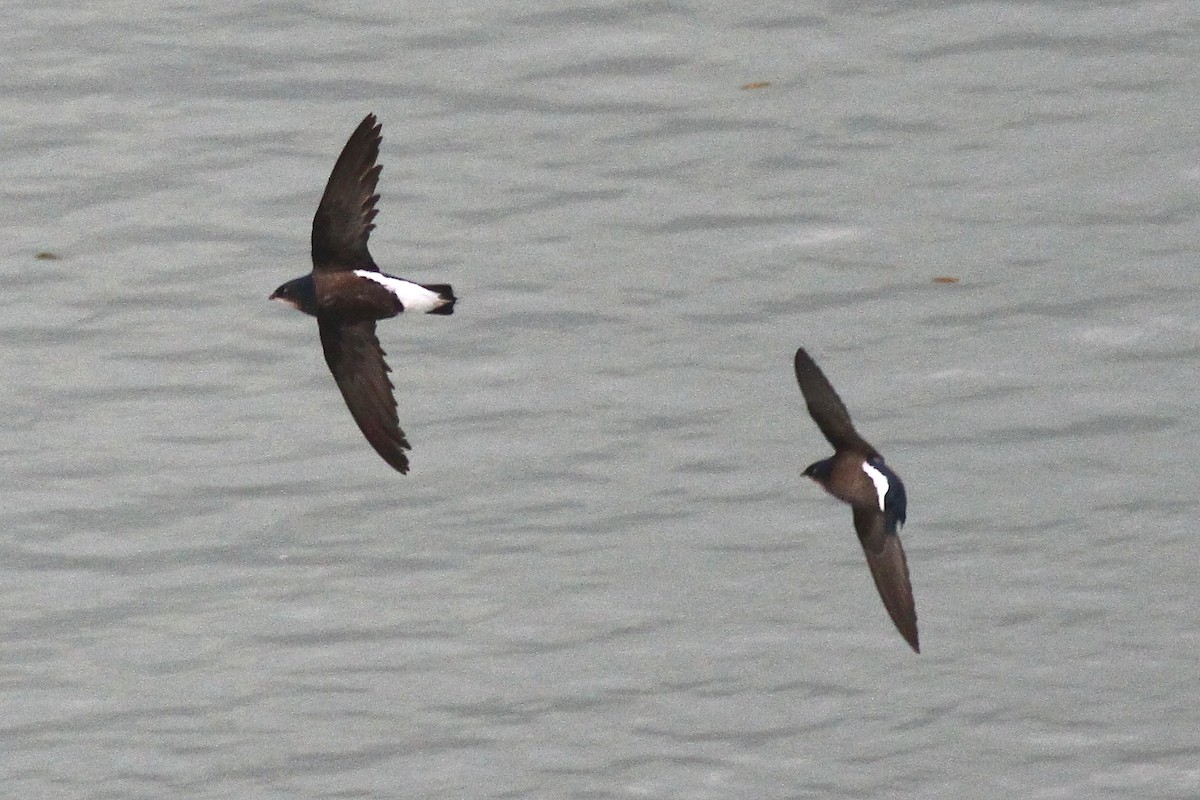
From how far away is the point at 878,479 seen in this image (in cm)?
902

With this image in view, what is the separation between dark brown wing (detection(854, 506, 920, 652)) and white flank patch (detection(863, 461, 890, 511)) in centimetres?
10

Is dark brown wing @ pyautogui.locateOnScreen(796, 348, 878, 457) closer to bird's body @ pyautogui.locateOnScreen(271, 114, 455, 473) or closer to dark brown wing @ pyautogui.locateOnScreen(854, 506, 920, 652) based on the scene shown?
dark brown wing @ pyautogui.locateOnScreen(854, 506, 920, 652)

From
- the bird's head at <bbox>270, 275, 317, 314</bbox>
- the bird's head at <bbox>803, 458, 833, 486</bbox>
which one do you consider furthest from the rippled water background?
the bird's head at <bbox>270, 275, 317, 314</bbox>

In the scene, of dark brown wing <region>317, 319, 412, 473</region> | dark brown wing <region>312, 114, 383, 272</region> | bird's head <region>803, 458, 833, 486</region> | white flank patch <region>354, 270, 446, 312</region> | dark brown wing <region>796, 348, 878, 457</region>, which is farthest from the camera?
dark brown wing <region>317, 319, 412, 473</region>

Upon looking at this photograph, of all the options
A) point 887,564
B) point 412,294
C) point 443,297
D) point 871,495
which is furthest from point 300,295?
point 887,564

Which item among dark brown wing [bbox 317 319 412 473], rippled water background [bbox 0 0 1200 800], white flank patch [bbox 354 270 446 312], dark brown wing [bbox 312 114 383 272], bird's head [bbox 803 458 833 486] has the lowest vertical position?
rippled water background [bbox 0 0 1200 800]

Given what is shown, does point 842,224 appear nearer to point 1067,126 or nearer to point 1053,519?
point 1067,126

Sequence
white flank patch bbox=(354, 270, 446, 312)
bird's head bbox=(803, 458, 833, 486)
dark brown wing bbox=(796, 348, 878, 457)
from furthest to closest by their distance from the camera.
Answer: bird's head bbox=(803, 458, 833, 486) < white flank patch bbox=(354, 270, 446, 312) < dark brown wing bbox=(796, 348, 878, 457)

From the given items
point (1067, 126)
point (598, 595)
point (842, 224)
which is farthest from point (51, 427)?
point (1067, 126)

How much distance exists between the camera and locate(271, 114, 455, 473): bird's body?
929cm

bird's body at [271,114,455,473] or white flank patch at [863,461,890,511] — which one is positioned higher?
bird's body at [271,114,455,473]

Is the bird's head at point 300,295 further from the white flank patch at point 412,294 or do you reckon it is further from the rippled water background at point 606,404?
the rippled water background at point 606,404

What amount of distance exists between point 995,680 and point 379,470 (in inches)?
93.3

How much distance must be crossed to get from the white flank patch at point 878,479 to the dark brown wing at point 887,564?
10cm
